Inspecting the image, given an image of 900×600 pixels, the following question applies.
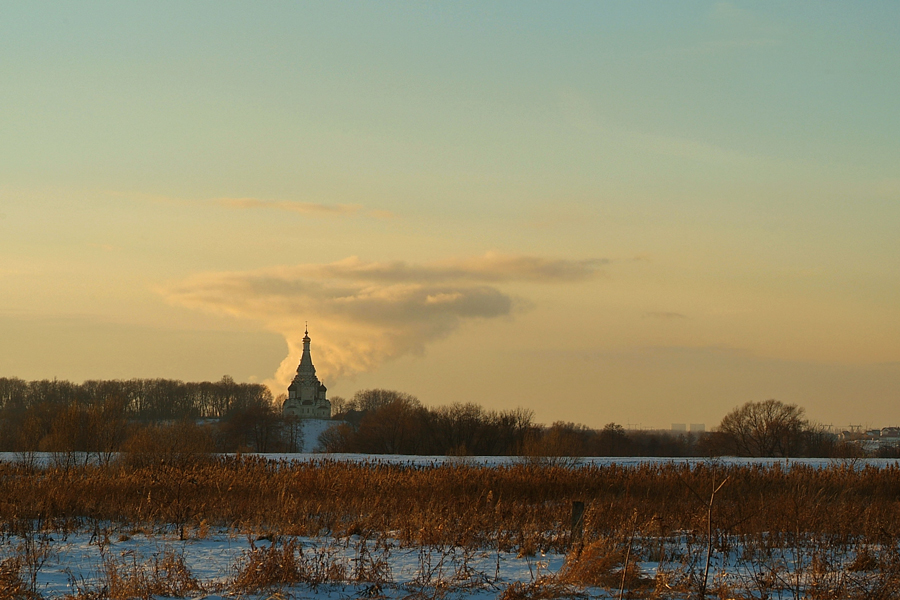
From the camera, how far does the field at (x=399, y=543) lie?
353 inches

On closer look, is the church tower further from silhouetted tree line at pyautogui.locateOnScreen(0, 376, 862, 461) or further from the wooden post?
the wooden post

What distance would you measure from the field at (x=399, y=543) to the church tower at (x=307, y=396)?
170m

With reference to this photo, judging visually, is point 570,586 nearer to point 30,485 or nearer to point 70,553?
point 70,553

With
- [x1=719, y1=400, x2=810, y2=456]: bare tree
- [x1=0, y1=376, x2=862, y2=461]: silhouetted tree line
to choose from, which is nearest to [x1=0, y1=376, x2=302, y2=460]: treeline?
[x1=0, y1=376, x2=862, y2=461]: silhouetted tree line

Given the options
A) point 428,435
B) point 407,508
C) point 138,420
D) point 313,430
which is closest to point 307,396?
point 313,430

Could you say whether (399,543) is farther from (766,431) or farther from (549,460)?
(766,431)

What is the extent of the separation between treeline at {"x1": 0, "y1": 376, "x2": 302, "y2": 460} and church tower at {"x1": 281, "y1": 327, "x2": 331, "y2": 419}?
75.5 ft

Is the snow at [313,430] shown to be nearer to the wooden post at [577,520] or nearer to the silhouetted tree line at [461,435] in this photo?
the silhouetted tree line at [461,435]

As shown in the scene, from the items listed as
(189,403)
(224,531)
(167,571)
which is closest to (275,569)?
(167,571)

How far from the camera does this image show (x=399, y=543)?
41.2 ft

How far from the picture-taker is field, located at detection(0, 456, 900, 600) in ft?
29.4

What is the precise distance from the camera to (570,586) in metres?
9.22

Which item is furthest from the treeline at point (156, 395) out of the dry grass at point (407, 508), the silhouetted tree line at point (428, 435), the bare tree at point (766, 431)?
the dry grass at point (407, 508)

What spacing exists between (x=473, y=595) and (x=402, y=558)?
98.1 inches
